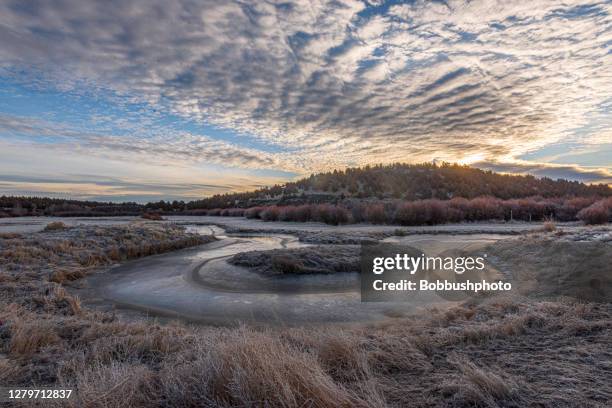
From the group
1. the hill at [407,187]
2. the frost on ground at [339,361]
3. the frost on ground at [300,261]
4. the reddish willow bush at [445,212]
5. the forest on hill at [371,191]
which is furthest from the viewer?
the hill at [407,187]

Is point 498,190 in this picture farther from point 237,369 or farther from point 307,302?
point 237,369

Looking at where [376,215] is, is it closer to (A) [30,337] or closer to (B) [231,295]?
(B) [231,295]

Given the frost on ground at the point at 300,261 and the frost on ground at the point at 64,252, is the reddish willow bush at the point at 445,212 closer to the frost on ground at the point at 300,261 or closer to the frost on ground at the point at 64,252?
the frost on ground at the point at 64,252

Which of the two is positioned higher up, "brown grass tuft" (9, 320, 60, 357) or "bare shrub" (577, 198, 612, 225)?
"bare shrub" (577, 198, 612, 225)

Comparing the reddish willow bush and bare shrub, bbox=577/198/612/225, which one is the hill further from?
bare shrub, bbox=577/198/612/225

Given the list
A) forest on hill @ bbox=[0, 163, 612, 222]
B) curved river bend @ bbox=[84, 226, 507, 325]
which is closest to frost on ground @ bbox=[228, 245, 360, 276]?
curved river bend @ bbox=[84, 226, 507, 325]

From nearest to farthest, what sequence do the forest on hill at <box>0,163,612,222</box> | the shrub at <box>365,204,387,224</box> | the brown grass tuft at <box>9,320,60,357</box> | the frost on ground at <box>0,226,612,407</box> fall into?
the frost on ground at <box>0,226,612,407</box>, the brown grass tuft at <box>9,320,60,357</box>, the shrub at <box>365,204,387,224</box>, the forest on hill at <box>0,163,612,222</box>

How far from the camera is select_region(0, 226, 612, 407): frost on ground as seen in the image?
296 cm

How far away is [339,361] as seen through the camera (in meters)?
3.90

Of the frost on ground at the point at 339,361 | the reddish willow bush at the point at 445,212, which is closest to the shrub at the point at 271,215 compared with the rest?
the reddish willow bush at the point at 445,212

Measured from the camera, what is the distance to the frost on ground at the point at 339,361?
2963 millimetres

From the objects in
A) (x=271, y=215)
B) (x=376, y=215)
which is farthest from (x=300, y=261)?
(x=271, y=215)

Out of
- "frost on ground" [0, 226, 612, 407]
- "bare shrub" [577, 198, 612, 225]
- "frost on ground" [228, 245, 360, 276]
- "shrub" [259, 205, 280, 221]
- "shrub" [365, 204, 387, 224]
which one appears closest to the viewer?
"frost on ground" [0, 226, 612, 407]

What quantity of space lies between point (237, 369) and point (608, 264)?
8622 mm
